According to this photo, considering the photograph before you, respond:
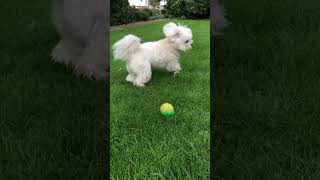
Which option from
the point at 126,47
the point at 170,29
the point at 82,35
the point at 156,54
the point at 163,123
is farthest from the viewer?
the point at 156,54

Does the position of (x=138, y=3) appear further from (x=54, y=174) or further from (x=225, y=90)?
(x=54, y=174)

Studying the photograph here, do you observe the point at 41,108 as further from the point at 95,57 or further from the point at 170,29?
the point at 170,29

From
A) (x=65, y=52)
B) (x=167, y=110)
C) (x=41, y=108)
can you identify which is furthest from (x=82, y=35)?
(x=167, y=110)

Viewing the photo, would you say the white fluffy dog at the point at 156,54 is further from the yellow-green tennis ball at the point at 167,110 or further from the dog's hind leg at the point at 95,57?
the yellow-green tennis ball at the point at 167,110

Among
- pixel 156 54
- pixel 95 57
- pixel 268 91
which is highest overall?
pixel 95 57

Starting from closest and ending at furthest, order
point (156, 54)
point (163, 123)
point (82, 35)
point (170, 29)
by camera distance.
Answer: point (163, 123), point (170, 29), point (82, 35), point (156, 54)

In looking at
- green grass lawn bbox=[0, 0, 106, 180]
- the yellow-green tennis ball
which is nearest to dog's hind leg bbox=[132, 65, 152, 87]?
green grass lawn bbox=[0, 0, 106, 180]

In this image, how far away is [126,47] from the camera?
224cm

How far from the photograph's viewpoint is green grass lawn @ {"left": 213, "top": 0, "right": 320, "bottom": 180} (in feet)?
6.20

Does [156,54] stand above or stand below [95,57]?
below

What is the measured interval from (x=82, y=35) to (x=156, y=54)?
48 centimetres

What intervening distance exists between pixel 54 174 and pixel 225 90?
1108 millimetres

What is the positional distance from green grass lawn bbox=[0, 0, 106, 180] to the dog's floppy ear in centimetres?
48

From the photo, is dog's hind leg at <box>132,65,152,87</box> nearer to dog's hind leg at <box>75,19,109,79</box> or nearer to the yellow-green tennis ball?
dog's hind leg at <box>75,19,109,79</box>
